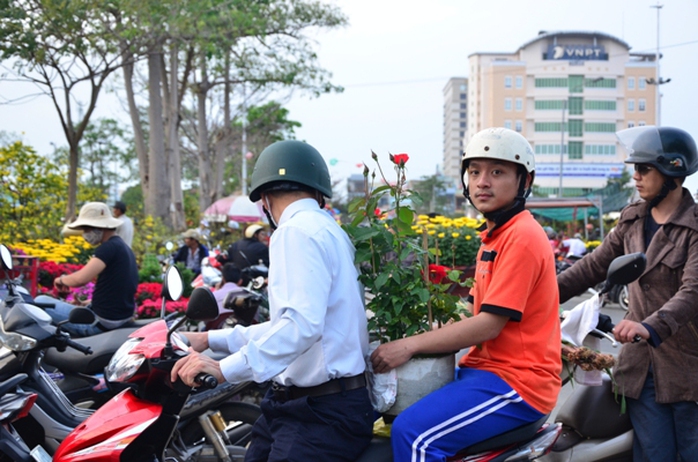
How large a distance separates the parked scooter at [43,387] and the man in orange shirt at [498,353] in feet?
5.66

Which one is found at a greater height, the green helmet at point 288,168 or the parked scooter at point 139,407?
the green helmet at point 288,168

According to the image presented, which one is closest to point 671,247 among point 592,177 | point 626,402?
point 626,402

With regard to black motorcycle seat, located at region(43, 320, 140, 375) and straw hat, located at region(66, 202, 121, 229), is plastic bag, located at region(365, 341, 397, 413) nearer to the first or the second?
black motorcycle seat, located at region(43, 320, 140, 375)

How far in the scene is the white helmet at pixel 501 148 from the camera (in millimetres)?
2586

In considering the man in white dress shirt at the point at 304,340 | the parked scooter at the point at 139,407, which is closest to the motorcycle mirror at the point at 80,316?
the parked scooter at the point at 139,407

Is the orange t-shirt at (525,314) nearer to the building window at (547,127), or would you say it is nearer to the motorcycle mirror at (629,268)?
the motorcycle mirror at (629,268)

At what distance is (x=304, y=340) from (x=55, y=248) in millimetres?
9603

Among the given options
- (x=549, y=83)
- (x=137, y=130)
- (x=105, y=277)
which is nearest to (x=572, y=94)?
(x=549, y=83)

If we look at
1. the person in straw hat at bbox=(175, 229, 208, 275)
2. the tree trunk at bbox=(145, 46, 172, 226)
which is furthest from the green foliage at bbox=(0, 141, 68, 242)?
the tree trunk at bbox=(145, 46, 172, 226)

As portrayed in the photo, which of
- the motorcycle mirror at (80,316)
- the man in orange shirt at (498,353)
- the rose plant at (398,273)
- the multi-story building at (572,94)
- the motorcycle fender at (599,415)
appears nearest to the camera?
the man in orange shirt at (498,353)

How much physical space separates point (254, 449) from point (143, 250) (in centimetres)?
1319

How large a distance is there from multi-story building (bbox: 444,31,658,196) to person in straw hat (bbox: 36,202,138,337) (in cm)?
9789

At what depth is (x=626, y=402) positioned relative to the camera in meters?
2.94

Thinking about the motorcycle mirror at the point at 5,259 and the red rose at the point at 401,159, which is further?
the motorcycle mirror at the point at 5,259
